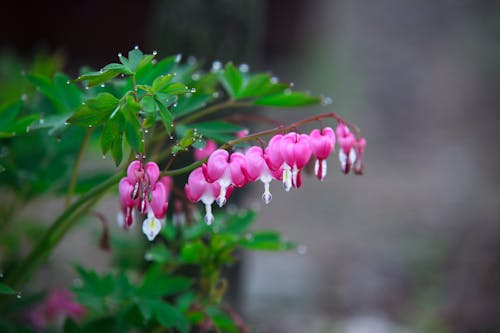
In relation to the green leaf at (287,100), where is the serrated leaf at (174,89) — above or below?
above

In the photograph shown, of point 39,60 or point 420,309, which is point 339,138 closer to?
point 39,60

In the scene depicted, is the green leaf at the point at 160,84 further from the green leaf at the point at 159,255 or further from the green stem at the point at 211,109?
the green leaf at the point at 159,255

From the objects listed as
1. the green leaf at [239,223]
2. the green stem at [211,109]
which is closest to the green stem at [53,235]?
the green stem at [211,109]

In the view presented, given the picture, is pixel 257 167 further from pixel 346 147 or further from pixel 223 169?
pixel 346 147

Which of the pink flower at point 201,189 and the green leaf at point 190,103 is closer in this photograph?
the pink flower at point 201,189

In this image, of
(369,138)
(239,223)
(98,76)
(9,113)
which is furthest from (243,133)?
(369,138)

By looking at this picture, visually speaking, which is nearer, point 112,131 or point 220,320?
point 112,131
